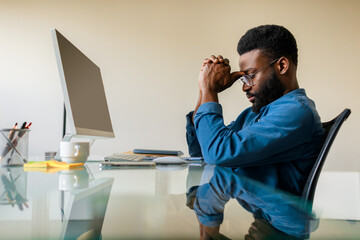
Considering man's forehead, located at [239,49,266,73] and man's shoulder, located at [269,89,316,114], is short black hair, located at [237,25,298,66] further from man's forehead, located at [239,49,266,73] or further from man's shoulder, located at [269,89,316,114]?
man's shoulder, located at [269,89,316,114]

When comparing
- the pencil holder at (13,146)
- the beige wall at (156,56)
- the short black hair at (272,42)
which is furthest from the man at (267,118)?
the beige wall at (156,56)

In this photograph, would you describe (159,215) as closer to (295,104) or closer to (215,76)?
(295,104)

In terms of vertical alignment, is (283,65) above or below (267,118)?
above

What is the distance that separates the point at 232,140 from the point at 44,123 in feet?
8.32

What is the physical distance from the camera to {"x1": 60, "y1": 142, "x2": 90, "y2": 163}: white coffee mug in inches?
39.7

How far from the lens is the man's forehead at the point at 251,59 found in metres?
1.20

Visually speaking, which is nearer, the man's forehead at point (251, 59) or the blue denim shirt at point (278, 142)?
the blue denim shirt at point (278, 142)

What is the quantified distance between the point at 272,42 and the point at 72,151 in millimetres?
859

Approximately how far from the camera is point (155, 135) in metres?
2.99

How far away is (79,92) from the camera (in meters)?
1.13

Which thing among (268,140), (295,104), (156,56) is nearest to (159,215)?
(268,140)

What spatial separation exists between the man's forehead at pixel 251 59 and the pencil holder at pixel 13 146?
0.88 metres

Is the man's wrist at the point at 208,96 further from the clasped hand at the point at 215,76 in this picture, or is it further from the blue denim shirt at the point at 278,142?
the blue denim shirt at the point at 278,142

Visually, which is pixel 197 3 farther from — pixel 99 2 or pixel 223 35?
pixel 99 2
